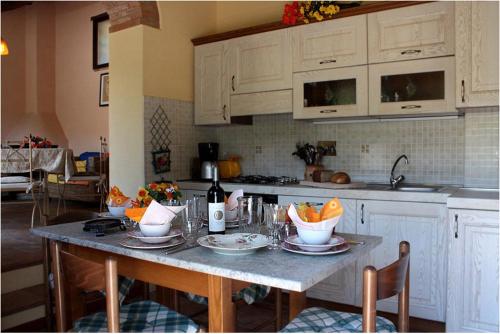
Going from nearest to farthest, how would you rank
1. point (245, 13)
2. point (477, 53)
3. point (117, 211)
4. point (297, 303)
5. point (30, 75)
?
1. point (297, 303)
2. point (117, 211)
3. point (477, 53)
4. point (245, 13)
5. point (30, 75)

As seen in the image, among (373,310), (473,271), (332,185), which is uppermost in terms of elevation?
(332,185)

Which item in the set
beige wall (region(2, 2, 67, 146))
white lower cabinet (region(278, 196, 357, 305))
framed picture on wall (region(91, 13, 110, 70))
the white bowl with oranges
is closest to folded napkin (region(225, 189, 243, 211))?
the white bowl with oranges

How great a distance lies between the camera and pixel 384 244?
110 inches

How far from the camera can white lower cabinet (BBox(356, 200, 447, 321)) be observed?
262 cm

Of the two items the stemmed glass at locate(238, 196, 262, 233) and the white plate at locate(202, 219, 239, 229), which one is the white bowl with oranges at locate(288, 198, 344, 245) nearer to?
the stemmed glass at locate(238, 196, 262, 233)

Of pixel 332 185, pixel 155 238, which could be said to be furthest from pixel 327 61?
pixel 155 238

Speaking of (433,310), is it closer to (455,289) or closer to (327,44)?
(455,289)

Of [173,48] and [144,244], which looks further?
[173,48]

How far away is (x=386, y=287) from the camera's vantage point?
1208 millimetres

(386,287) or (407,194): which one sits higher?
(407,194)

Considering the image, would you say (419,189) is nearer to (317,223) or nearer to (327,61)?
(327,61)

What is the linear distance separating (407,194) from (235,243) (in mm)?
1595

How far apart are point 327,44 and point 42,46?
7.31 metres

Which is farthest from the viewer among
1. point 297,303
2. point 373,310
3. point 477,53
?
point 477,53
